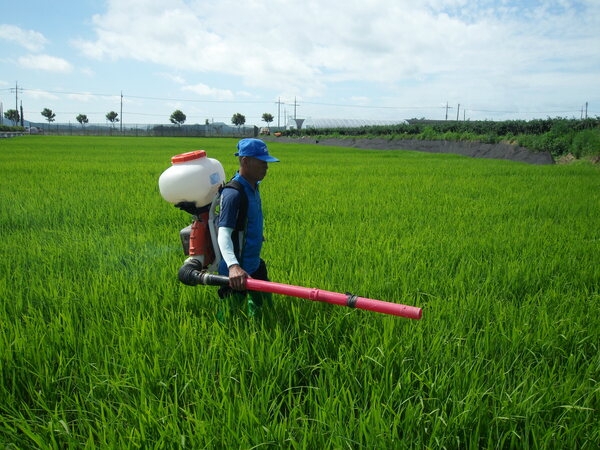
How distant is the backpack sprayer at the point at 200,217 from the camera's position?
1.57 metres

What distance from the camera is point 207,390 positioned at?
148 centimetres

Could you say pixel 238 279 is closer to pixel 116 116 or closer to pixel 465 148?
pixel 465 148

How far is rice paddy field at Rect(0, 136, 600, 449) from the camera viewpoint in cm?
130

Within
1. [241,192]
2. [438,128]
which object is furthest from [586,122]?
[241,192]

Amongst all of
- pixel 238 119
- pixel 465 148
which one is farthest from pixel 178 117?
pixel 465 148

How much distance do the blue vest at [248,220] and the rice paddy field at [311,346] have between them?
26cm

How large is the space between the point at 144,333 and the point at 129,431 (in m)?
0.58

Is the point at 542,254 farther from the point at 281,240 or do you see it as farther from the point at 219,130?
the point at 219,130

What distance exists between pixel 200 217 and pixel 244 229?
0.19m

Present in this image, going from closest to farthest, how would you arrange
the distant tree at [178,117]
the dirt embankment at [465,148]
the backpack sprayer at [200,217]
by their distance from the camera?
the backpack sprayer at [200,217] → the dirt embankment at [465,148] → the distant tree at [178,117]

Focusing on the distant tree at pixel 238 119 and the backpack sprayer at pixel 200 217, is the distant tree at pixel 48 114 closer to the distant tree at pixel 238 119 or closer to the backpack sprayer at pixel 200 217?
the distant tree at pixel 238 119

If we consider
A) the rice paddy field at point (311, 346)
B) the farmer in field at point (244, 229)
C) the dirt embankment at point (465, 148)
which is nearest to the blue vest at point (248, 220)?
the farmer in field at point (244, 229)

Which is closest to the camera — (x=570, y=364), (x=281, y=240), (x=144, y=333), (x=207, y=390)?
(x=207, y=390)

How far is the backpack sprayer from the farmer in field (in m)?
0.06
